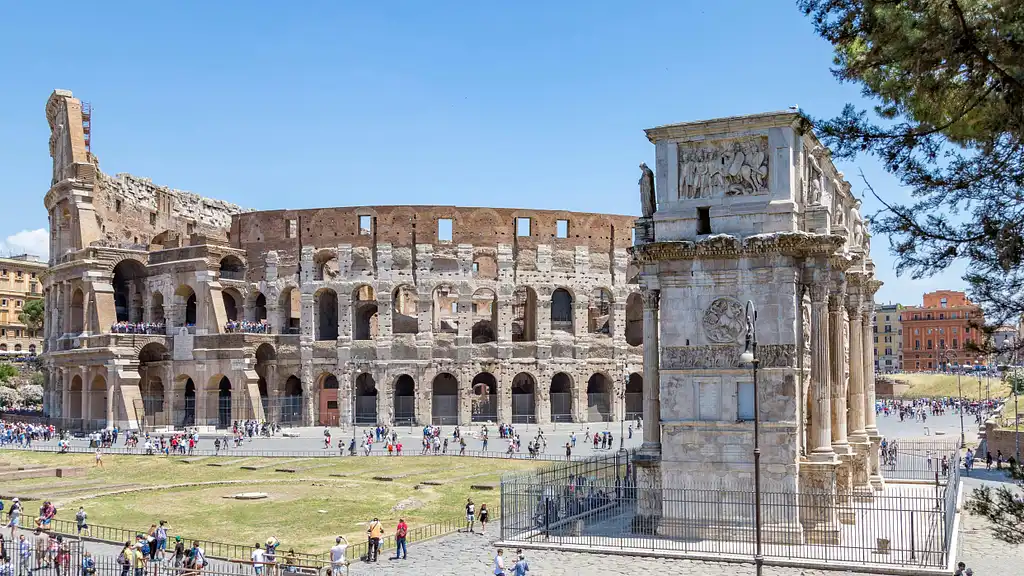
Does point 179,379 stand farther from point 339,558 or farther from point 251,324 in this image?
point 339,558

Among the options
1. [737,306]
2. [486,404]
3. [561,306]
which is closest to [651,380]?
[737,306]

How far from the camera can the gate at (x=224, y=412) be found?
189ft

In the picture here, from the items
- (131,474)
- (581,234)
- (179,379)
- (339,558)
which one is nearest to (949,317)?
(581,234)

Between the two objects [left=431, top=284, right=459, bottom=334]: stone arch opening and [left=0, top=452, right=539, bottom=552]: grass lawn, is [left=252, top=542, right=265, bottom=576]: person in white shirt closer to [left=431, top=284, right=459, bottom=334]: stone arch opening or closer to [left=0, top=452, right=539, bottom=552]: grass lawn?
[left=0, top=452, right=539, bottom=552]: grass lawn

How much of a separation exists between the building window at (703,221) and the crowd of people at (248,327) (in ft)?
136

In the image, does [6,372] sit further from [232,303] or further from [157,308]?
[232,303]

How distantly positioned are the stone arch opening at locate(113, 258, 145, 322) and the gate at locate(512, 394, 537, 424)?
79.2 feet

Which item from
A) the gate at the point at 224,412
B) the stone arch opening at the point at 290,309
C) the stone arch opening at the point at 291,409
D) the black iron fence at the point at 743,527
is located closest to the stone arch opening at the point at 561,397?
the stone arch opening at the point at 291,409

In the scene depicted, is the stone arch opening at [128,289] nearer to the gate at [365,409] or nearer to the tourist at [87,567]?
the gate at [365,409]

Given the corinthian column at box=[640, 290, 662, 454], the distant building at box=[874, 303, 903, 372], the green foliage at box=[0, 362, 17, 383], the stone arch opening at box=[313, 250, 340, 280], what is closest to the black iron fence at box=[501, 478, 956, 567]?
the corinthian column at box=[640, 290, 662, 454]

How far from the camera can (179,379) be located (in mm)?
58844

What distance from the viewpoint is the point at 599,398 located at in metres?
59.9

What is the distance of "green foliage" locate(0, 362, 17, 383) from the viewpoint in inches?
3086

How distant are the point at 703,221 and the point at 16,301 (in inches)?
3531
